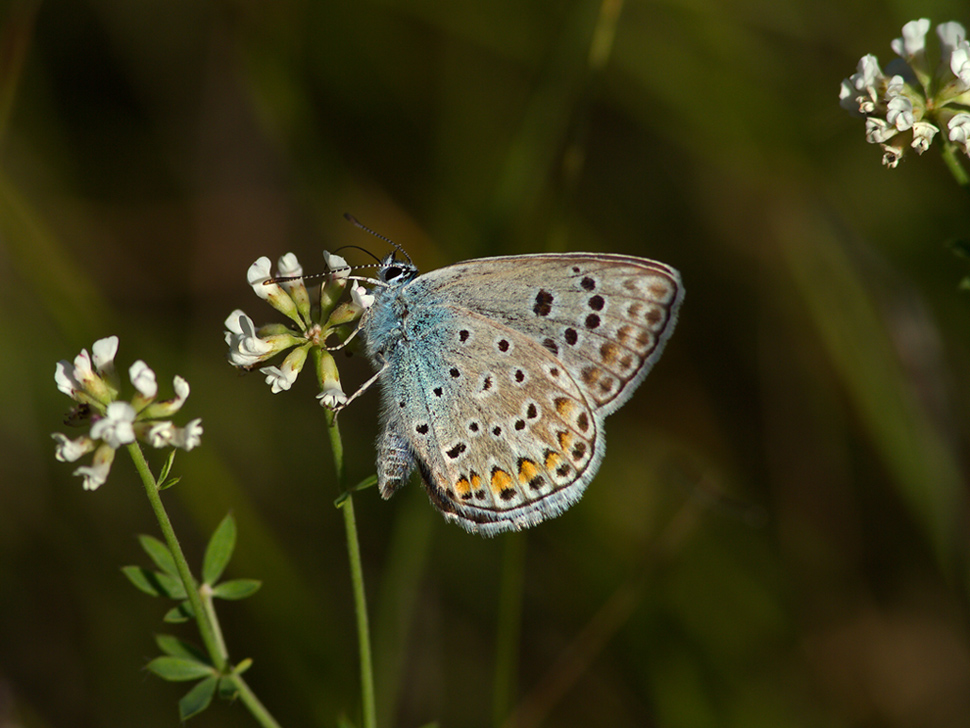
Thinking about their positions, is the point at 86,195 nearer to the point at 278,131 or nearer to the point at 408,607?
the point at 278,131

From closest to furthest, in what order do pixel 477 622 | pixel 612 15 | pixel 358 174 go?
pixel 612 15 < pixel 477 622 < pixel 358 174

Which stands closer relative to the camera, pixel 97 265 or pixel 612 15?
pixel 612 15

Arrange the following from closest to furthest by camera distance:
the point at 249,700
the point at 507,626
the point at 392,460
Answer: the point at 249,700
the point at 392,460
the point at 507,626

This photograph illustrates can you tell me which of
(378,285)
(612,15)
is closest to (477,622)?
(378,285)

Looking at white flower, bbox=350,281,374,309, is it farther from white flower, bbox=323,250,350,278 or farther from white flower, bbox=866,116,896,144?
white flower, bbox=866,116,896,144

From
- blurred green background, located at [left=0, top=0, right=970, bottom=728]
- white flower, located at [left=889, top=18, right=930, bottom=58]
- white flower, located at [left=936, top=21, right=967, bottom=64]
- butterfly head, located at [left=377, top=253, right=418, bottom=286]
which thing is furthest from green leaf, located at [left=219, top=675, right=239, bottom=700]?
white flower, located at [left=936, top=21, right=967, bottom=64]

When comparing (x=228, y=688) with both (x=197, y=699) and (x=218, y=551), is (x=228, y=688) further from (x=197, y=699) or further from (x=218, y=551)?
(x=218, y=551)

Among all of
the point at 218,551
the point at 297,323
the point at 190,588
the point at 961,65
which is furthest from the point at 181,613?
the point at 961,65
